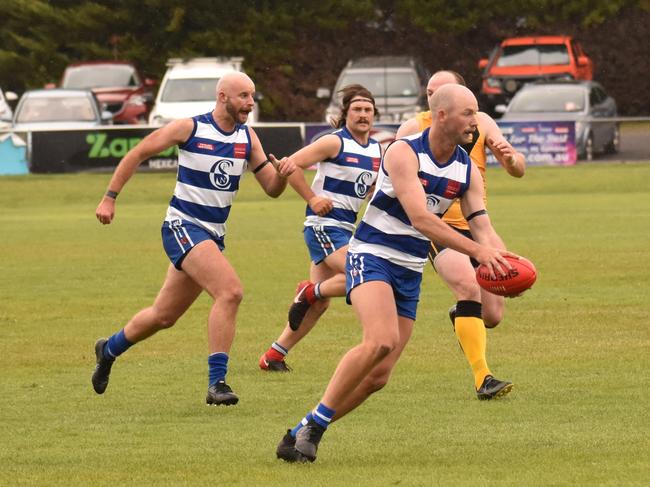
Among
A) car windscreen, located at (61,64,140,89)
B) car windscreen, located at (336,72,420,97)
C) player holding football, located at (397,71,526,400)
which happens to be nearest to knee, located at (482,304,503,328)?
player holding football, located at (397,71,526,400)

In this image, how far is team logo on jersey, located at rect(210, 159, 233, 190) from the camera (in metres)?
9.84

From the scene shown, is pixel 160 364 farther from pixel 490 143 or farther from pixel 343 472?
pixel 343 472

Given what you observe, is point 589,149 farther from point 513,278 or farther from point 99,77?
point 513,278

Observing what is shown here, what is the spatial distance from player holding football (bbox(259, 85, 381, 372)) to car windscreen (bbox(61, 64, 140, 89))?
27.7 metres

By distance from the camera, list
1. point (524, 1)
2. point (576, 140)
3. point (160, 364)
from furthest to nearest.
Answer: point (524, 1)
point (576, 140)
point (160, 364)

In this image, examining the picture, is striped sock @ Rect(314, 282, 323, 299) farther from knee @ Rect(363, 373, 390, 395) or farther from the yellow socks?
knee @ Rect(363, 373, 390, 395)

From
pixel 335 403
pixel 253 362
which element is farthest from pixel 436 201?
pixel 253 362

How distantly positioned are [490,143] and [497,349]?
2.22 meters

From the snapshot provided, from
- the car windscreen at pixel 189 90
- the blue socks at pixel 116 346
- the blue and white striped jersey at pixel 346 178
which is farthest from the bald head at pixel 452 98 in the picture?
the car windscreen at pixel 189 90

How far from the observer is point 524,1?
44375 mm

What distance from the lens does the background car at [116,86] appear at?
37.1 metres

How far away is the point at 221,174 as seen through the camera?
985 centimetres

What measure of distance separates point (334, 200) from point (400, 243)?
3.42 m

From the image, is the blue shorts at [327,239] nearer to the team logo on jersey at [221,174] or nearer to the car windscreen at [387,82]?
the team logo on jersey at [221,174]
